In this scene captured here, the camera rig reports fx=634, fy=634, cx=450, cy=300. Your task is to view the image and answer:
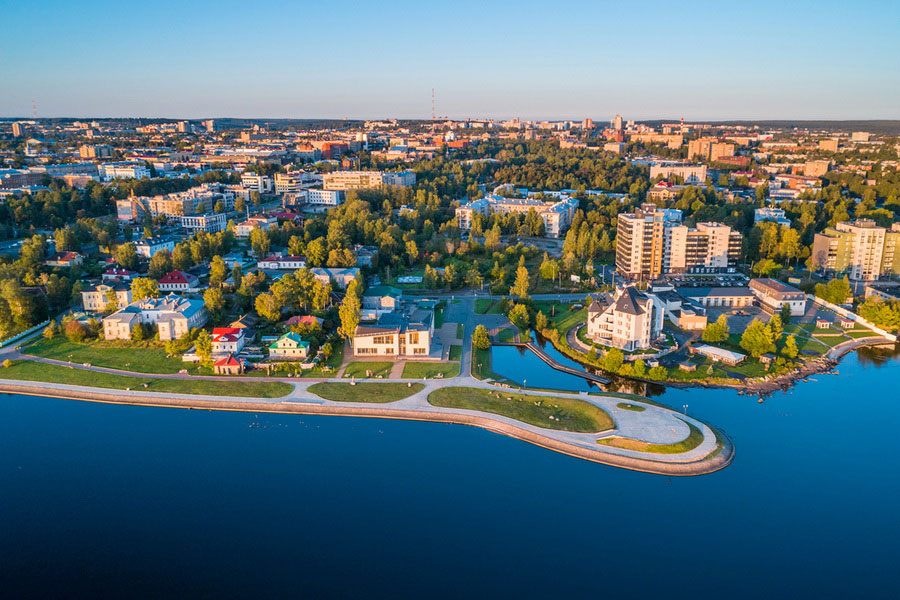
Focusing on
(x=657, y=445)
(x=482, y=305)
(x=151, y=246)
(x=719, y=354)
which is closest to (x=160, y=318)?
(x=482, y=305)

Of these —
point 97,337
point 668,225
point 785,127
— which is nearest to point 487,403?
point 97,337

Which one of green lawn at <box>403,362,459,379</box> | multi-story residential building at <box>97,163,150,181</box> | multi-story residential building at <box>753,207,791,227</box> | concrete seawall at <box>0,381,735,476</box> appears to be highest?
multi-story residential building at <box>97,163,150,181</box>

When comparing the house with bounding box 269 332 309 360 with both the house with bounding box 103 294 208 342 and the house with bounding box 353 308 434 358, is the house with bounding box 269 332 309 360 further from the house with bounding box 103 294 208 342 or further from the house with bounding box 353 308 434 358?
the house with bounding box 103 294 208 342

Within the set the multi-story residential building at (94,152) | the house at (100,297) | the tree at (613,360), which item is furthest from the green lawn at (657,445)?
the multi-story residential building at (94,152)

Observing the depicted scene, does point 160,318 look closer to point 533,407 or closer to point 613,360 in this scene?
point 533,407

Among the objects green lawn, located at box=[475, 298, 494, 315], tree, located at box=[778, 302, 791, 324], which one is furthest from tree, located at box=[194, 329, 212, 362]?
tree, located at box=[778, 302, 791, 324]
